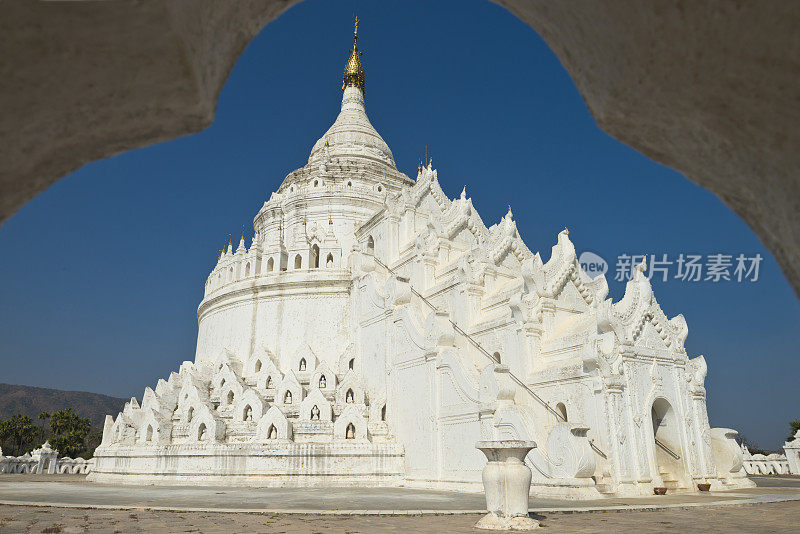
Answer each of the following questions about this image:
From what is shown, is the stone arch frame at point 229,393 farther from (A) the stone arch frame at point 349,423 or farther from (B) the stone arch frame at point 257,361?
(A) the stone arch frame at point 349,423

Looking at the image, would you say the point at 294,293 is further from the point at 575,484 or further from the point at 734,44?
the point at 734,44

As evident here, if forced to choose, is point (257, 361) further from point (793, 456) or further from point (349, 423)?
point (793, 456)

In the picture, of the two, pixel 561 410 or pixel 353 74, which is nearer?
pixel 561 410

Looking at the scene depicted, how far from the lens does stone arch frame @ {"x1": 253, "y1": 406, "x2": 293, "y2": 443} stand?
22094 millimetres

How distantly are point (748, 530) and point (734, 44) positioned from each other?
10534 millimetres

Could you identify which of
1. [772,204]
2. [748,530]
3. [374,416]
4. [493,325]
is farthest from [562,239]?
[772,204]

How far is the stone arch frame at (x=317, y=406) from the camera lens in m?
23.0

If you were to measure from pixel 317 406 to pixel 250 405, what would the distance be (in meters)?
2.83

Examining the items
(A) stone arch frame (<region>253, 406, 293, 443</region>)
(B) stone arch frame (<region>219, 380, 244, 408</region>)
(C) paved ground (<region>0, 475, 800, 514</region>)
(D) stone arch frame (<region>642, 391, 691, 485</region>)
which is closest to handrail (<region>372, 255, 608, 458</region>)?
(D) stone arch frame (<region>642, 391, 691, 485</region>)

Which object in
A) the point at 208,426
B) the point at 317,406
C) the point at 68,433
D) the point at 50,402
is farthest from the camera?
the point at 50,402

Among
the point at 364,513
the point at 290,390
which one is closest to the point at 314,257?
the point at 290,390

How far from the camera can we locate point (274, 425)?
22.4 metres

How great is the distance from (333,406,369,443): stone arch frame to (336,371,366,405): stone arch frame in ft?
5.27

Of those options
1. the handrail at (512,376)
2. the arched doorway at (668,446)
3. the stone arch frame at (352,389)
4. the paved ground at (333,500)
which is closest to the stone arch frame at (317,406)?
the stone arch frame at (352,389)
